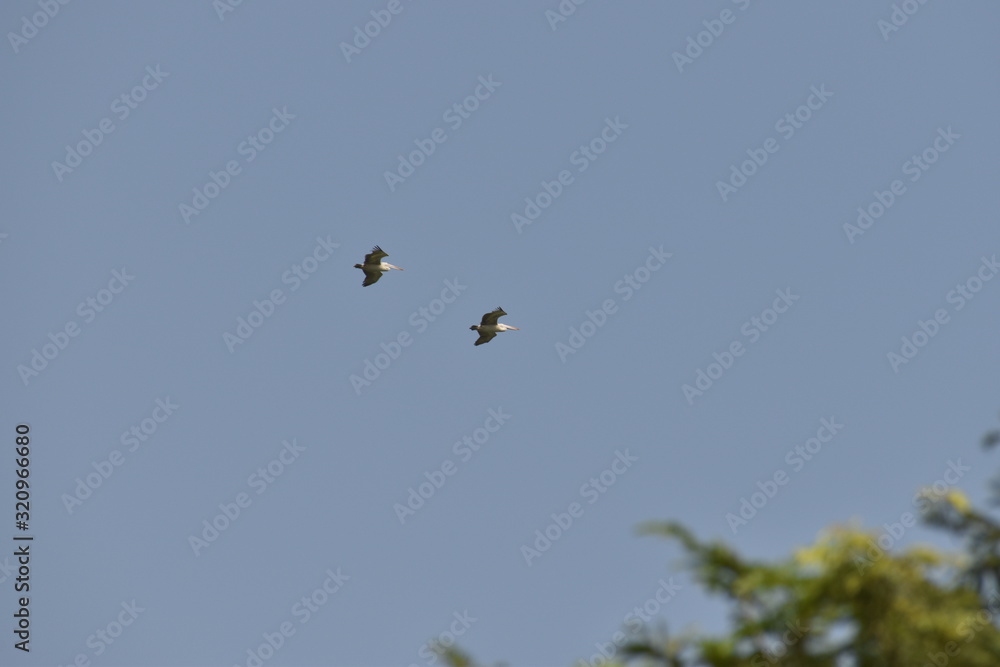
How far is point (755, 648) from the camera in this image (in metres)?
9.88

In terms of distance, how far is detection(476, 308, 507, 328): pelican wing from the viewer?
30.5 meters

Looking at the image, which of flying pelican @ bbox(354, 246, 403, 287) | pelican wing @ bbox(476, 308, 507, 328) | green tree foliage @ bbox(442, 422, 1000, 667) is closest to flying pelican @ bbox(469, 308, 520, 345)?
pelican wing @ bbox(476, 308, 507, 328)

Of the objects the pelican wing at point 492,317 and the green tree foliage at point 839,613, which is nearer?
the green tree foliage at point 839,613

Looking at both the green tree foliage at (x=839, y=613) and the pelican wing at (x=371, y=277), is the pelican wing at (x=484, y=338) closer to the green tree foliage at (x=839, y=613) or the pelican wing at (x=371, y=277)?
the pelican wing at (x=371, y=277)

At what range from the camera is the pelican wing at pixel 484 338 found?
31156 millimetres

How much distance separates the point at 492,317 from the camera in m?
30.7

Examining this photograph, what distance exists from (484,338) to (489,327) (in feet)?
1.36

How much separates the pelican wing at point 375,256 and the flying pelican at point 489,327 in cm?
352

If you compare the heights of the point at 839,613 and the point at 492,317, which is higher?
the point at 492,317

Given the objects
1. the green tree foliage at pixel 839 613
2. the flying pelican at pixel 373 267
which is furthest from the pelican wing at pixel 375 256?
Answer: the green tree foliage at pixel 839 613

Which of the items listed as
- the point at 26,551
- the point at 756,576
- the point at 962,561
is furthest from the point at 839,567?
the point at 26,551

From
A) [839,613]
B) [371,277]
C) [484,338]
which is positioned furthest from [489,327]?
[839,613]

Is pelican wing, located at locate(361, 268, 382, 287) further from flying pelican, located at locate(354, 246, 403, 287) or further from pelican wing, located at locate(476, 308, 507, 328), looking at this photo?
pelican wing, located at locate(476, 308, 507, 328)

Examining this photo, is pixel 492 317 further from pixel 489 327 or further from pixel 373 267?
pixel 373 267
